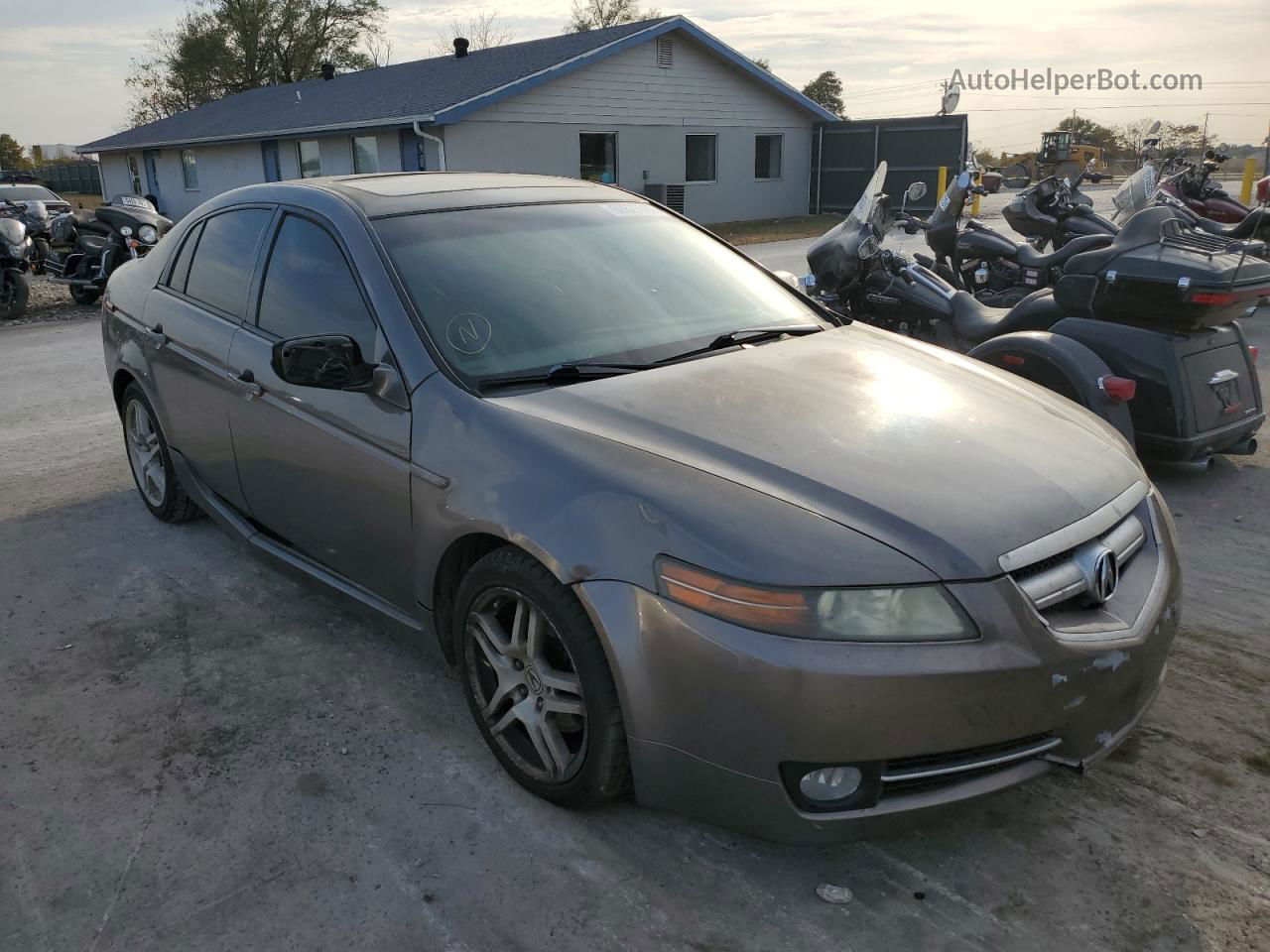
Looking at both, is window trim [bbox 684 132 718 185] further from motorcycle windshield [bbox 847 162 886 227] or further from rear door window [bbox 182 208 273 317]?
rear door window [bbox 182 208 273 317]

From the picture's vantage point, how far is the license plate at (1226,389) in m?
4.99

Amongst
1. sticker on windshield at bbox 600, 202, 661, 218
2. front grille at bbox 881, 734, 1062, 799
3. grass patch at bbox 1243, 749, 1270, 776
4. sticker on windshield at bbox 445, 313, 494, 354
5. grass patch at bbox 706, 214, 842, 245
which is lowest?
grass patch at bbox 706, 214, 842, 245

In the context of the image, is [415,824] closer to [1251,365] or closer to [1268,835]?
[1268,835]

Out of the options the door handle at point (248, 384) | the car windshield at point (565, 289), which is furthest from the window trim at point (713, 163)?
the door handle at point (248, 384)

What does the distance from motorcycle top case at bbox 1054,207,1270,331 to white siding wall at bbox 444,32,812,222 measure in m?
17.9

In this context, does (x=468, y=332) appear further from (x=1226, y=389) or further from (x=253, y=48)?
(x=253, y=48)

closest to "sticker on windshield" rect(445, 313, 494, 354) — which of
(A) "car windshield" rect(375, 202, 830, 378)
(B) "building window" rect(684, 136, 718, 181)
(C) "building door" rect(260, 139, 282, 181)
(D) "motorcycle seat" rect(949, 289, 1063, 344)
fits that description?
(A) "car windshield" rect(375, 202, 830, 378)

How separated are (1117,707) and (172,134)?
108 feet

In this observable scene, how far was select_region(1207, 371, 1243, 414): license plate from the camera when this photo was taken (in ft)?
16.4

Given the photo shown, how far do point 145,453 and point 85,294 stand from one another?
10452 millimetres

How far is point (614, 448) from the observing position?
2.48m

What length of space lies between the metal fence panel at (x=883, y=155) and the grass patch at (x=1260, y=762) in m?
24.8

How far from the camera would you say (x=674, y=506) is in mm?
2270

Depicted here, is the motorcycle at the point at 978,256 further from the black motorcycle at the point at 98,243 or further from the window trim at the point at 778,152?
the window trim at the point at 778,152
